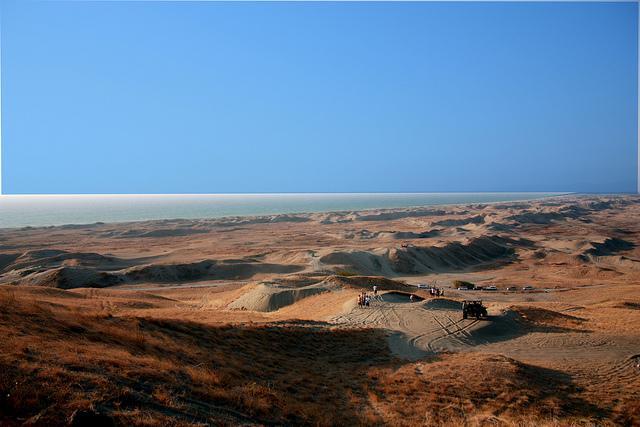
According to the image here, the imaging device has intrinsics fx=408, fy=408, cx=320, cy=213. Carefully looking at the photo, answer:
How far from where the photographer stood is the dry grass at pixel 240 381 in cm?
831

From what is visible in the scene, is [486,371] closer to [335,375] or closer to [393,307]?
[335,375]

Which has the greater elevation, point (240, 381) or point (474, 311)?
point (240, 381)

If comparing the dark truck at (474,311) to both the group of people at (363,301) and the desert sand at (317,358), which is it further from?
the group of people at (363,301)

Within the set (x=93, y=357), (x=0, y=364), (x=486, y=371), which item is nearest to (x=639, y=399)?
(x=486, y=371)

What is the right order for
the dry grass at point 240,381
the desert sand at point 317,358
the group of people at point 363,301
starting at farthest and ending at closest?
the group of people at point 363,301 → the desert sand at point 317,358 → the dry grass at point 240,381

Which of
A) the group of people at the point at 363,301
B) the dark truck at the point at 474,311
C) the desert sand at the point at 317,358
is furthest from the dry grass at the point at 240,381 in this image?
the group of people at the point at 363,301

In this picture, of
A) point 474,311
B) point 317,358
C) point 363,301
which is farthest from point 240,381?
point 474,311

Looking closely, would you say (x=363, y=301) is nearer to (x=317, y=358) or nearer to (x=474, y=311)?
(x=474, y=311)

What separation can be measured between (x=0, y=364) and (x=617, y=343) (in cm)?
2236

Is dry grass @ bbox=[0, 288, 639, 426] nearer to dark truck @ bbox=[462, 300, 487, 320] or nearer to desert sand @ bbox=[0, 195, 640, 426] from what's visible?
desert sand @ bbox=[0, 195, 640, 426]

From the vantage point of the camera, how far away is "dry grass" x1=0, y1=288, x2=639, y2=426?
27.3 feet

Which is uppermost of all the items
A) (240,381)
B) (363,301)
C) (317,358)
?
(240,381)

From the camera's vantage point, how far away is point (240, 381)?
11.8m

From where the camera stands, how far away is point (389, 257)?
5806cm
